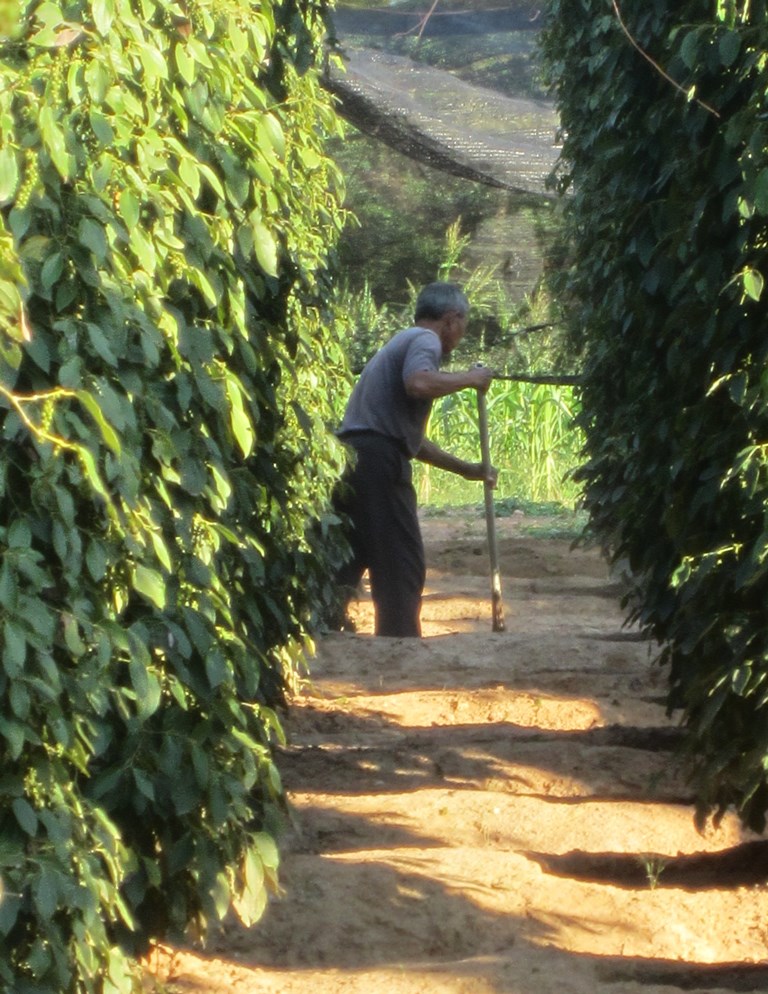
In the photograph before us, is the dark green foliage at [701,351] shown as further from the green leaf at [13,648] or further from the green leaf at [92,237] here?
the green leaf at [13,648]

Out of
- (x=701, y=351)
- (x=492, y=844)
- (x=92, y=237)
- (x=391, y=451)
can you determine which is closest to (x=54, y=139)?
(x=92, y=237)

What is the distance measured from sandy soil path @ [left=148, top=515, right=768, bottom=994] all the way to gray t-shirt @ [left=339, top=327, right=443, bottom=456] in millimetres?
1028

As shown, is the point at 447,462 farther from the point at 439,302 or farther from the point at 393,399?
the point at 439,302

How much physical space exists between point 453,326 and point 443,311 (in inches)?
4.4

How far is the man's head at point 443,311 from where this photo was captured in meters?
7.73

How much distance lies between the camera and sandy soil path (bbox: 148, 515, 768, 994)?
3980mm

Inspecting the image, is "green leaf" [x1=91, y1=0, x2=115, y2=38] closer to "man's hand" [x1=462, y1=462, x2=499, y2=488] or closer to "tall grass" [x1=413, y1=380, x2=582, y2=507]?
"man's hand" [x1=462, y1=462, x2=499, y2=488]

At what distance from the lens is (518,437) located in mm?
14891

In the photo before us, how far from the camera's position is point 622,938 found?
427cm

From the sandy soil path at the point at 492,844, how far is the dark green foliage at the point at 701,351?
1.88ft

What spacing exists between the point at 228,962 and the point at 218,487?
4.82 ft

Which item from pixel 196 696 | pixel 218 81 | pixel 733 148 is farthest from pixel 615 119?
pixel 196 696

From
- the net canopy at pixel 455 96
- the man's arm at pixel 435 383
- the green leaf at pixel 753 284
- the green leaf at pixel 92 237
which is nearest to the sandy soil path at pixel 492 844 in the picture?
the man's arm at pixel 435 383

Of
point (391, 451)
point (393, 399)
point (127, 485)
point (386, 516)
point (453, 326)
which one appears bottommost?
point (386, 516)
